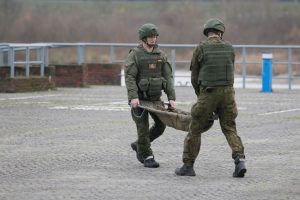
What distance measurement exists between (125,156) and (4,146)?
80.4 inches

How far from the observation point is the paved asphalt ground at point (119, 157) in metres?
11.0

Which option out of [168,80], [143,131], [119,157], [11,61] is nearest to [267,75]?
[11,61]

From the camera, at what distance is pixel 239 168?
11984 millimetres

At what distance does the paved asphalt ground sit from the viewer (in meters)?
11.0

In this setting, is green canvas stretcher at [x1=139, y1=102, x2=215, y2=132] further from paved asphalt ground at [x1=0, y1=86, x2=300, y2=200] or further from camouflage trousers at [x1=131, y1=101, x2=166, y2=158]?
paved asphalt ground at [x1=0, y1=86, x2=300, y2=200]

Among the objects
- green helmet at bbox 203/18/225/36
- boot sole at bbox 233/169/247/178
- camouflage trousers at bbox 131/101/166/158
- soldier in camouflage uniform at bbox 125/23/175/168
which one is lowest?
boot sole at bbox 233/169/247/178

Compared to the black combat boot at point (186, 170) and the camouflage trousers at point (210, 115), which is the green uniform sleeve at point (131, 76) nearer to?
the camouflage trousers at point (210, 115)

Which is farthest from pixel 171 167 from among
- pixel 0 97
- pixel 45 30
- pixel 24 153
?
pixel 45 30

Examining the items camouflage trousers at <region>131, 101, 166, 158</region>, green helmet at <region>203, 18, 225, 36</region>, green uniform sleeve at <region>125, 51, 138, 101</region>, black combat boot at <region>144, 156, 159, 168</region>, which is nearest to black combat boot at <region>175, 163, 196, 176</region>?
black combat boot at <region>144, 156, 159, 168</region>

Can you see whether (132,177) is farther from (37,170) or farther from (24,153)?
(24,153)

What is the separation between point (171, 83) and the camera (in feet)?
43.7

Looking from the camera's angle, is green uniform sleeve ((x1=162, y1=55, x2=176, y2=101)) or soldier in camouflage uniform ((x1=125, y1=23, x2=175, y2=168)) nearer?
soldier in camouflage uniform ((x1=125, y1=23, x2=175, y2=168))

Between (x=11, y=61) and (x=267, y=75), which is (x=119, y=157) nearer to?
(x=11, y=61)

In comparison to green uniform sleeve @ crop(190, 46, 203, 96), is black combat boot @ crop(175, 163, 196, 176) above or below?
below
